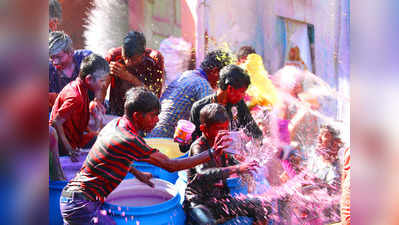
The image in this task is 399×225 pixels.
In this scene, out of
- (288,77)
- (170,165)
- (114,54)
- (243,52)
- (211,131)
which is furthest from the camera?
(288,77)

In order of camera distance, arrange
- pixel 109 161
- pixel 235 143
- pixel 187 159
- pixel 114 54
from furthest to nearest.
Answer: pixel 235 143
pixel 114 54
pixel 187 159
pixel 109 161

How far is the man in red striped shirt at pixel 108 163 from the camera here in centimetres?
234

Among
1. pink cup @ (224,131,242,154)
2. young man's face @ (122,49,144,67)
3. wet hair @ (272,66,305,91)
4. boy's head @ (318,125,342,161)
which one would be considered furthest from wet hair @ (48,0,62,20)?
boy's head @ (318,125,342,161)

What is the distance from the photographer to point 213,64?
3014 millimetres

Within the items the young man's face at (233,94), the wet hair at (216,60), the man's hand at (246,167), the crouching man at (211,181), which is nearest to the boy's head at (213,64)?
the wet hair at (216,60)

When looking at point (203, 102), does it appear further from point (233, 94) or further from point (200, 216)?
point (200, 216)

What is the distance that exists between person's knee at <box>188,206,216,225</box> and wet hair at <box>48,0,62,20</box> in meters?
1.67

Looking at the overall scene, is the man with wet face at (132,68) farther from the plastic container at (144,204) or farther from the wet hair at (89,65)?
the plastic container at (144,204)

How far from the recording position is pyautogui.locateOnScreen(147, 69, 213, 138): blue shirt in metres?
2.83

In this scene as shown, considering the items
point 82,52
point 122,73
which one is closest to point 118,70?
point 122,73

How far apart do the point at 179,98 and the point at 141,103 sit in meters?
0.43

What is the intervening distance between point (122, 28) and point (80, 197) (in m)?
1.22
